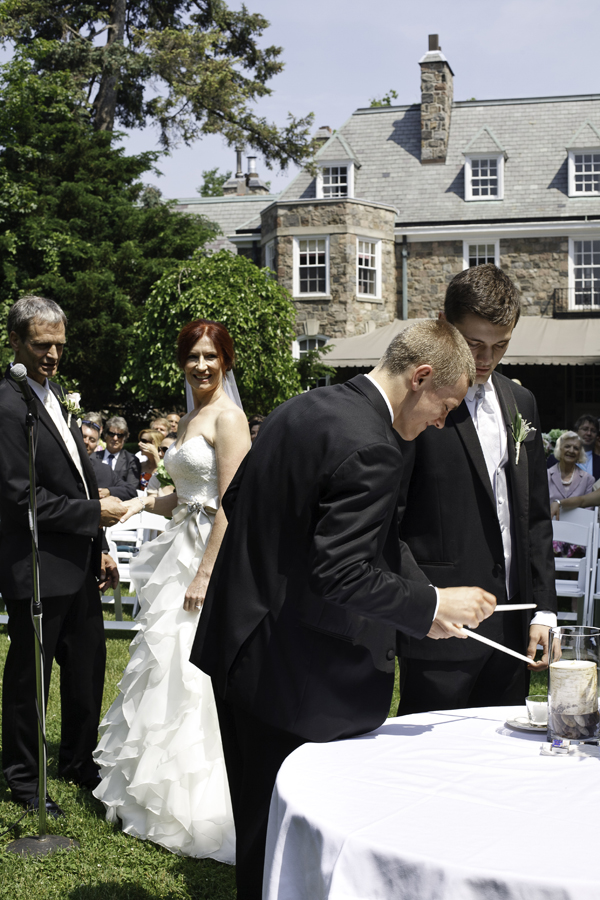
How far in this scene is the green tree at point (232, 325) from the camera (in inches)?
730

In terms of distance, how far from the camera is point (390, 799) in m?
1.76

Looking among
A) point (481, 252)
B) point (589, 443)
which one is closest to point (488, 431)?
point (589, 443)

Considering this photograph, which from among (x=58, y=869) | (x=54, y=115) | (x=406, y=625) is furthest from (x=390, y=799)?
(x=54, y=115)

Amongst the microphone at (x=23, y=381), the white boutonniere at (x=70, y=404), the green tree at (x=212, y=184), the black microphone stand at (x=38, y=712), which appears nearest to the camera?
the microphone at (x=23, y=381)

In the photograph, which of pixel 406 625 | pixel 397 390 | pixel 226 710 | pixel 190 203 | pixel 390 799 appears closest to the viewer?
pixel 390 799

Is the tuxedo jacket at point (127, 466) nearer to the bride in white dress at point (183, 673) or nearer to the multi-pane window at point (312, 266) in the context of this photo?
the bride in white dress at point (183, 673)

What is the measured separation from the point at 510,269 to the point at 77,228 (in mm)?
12952

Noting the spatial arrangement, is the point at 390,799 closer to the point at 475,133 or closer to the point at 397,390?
the point at 397,390

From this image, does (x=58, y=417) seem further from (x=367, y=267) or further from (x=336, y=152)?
(x=336, y=152)

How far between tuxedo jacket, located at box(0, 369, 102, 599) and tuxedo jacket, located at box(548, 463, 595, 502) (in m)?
6.20

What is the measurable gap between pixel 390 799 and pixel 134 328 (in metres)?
20.5

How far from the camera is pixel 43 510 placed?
3.87 metres

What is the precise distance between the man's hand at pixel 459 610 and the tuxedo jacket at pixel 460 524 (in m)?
0.58

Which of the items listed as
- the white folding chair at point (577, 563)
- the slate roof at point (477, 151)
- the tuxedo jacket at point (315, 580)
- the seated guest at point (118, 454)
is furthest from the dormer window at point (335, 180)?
the tuxedo jacket at point (315, 580)
